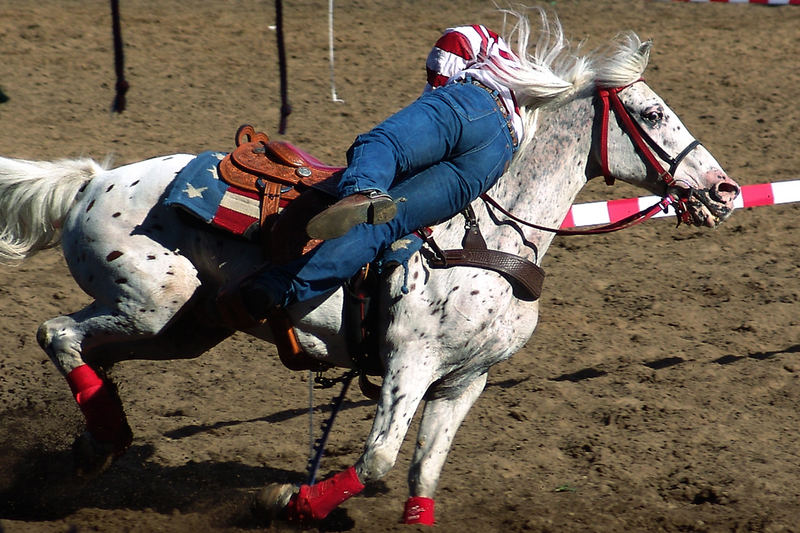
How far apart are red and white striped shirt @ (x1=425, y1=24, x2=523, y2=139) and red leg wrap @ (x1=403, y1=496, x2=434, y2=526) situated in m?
1.54

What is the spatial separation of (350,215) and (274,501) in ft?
4.77

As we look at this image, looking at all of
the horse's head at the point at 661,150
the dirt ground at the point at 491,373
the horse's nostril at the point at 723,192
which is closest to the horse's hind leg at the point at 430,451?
the dirt ground at the point at 491,373

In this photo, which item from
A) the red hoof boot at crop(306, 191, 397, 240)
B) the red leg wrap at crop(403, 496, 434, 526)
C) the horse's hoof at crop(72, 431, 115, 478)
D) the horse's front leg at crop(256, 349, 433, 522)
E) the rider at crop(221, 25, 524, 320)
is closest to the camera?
the red hoof boot at crop(306, 191, 397, 240)

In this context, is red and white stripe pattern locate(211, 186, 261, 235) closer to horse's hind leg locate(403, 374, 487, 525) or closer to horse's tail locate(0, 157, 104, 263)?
horse's tail locate(0, 157, 104, 263)

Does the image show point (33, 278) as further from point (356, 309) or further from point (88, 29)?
point (88, 29)

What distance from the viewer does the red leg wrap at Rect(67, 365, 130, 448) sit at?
4.33 m

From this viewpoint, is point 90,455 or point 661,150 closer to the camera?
point 661,150

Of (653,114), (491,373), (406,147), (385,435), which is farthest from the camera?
(491,373)

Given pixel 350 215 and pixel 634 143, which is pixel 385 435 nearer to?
pixel 350 215

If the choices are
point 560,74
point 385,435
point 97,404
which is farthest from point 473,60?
point 97,404

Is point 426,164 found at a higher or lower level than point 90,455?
higher

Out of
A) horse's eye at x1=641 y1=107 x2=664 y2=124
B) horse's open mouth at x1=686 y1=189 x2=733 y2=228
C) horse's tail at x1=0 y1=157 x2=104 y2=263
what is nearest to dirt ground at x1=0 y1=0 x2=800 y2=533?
horse's tail at x1=0 y1=157 x2=104 y2=263

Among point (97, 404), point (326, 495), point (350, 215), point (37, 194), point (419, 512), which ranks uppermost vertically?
point (350, 215)

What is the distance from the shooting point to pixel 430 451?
430 centimetres
